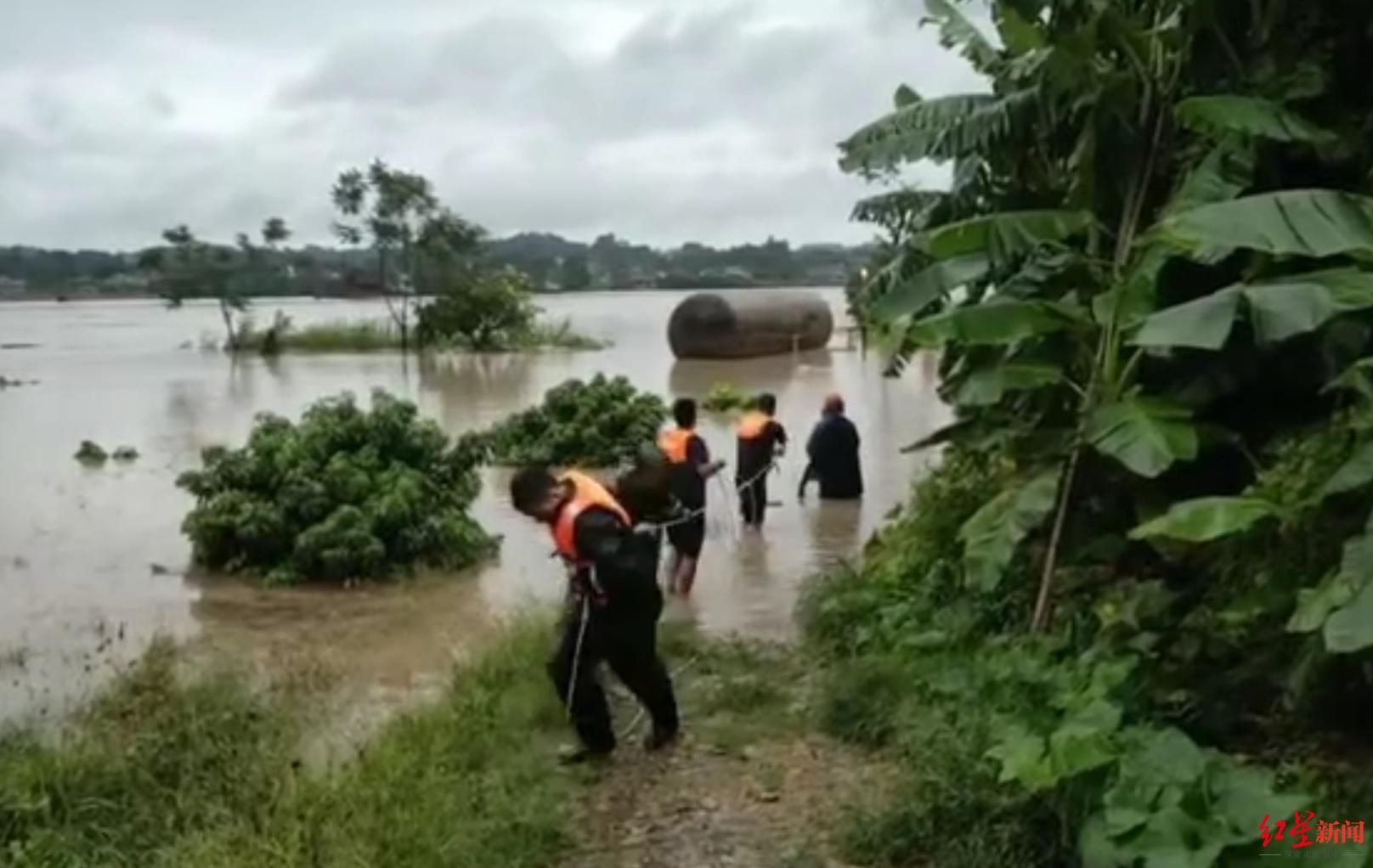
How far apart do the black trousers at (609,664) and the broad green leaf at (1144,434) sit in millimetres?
2065

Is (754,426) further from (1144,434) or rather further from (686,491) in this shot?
(1144,434)

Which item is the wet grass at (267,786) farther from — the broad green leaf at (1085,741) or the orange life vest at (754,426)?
the orange life vest at (754,426)

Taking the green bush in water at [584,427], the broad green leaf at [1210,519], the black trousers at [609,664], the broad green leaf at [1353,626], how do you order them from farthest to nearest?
the green bush in water at [584,427] < the black trousers at [609,664] < the broad green leaf at [1210,519] < the broad green leaf at [1353,626]

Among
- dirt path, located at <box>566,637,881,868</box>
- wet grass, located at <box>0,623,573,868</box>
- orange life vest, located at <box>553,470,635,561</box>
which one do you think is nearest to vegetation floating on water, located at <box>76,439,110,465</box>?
wet grass, located at <box>0,623,573,868</box>

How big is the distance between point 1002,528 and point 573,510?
1902mm

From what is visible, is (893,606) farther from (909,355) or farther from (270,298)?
(270,298)

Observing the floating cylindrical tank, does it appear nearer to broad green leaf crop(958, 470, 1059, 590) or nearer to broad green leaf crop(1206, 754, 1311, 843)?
broad green leaf crop(958, 470, 1059, 590)

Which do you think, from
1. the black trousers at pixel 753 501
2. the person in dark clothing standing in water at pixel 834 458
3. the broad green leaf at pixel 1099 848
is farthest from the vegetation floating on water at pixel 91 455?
the broad green leaf at pixel 1099 848

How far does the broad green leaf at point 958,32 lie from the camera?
9.02 meters

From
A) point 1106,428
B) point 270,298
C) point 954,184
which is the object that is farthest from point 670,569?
point 270,298

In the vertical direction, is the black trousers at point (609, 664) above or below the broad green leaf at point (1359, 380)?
below

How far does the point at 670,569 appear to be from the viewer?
435 inches

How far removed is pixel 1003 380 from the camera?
659cm

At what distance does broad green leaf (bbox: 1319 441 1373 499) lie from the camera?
482 centimetres
